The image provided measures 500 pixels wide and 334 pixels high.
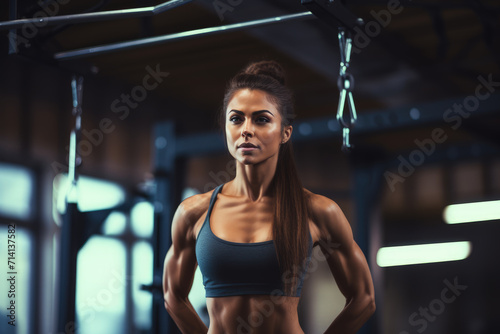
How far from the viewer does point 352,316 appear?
1514 mm

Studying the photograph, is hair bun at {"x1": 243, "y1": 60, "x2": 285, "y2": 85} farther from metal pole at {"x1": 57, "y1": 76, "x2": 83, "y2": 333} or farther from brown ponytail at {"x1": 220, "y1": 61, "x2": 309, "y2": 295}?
metal pole at {"x1": 57, "y1": 76, "x2": 83, "y2": 333}

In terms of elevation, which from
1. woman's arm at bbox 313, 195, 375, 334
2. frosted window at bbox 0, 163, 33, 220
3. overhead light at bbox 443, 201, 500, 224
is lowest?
woman's arm at bbox 313, 195, 375, 334

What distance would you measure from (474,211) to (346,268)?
6.50 metres

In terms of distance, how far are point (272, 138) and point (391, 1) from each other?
1.94 ft

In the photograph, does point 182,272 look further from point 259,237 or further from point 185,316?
point 259,237

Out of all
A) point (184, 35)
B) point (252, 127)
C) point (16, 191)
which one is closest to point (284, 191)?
point (252, 127)

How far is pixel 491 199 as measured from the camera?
773cm

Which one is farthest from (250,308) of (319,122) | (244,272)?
(319,122)

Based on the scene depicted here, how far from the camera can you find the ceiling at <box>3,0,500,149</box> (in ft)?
9.19

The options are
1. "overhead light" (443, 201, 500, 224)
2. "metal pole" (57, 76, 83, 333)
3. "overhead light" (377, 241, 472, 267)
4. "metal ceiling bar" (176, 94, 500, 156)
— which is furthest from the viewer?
"overhead light" (377, 241, 472, 267)

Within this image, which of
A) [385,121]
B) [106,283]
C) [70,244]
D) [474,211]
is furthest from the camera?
[474,211]

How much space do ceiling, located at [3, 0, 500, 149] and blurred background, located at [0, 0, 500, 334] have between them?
14 mm

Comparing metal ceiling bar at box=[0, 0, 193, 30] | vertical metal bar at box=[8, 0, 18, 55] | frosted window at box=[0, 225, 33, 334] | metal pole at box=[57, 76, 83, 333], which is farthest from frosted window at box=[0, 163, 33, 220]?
metal ceiling bar at box=[0, 0, 193, 30]

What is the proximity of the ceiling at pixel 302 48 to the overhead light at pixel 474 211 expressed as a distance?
2.04m
